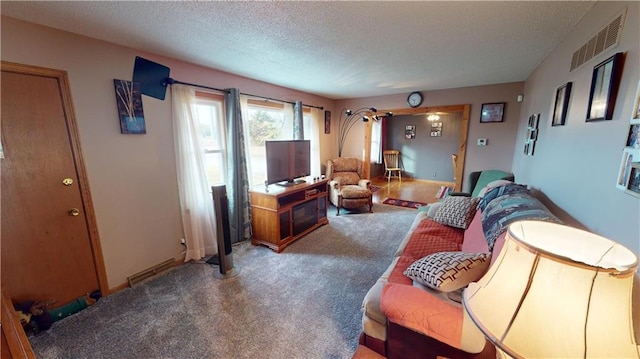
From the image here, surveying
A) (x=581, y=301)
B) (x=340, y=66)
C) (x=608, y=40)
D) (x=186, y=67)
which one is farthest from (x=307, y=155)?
(x=581, y=301)

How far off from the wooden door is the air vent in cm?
358

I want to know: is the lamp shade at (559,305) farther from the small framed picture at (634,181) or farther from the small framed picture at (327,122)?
the small framed picture at (327,122)

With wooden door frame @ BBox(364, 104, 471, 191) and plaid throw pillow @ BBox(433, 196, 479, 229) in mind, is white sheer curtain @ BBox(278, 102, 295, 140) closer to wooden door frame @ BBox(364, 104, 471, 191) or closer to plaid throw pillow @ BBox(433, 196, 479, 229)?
wooden door frame @ BBox(364, 104, 471, 191)

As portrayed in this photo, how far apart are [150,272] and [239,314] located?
3.95ft

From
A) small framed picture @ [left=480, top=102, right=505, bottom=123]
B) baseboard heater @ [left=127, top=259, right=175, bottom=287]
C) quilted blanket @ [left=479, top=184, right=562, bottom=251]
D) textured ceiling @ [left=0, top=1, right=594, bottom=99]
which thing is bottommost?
baseboard heater @ [left=127, top=259, right=175, bottom=287]

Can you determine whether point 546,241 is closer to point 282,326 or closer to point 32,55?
point 282,326

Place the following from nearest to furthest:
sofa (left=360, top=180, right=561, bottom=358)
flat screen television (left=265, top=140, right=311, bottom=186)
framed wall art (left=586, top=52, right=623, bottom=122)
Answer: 1. sofa (left=360, top=180, right=561, bottom=358)
2. framed wall art (left=586, top=52, right=623, bottom=122)
3. flat screen television (left=265, top=140, right=311, bottom=186)

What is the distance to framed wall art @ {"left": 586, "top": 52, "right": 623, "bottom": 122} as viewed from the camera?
1.12 metres

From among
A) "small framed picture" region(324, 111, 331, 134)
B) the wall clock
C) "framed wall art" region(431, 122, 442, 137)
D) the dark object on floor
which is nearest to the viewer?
the dark object on floor

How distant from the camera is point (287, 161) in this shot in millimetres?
3453

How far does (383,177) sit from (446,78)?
15.4ft

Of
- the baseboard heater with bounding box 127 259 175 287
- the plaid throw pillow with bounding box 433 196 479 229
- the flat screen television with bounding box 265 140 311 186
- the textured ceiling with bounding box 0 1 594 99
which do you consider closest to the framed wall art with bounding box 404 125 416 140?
the textured ceiling with bounding box 0 1 594 99

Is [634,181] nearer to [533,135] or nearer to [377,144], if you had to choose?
[533,135]

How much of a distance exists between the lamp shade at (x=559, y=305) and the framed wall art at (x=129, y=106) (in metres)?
2.87
